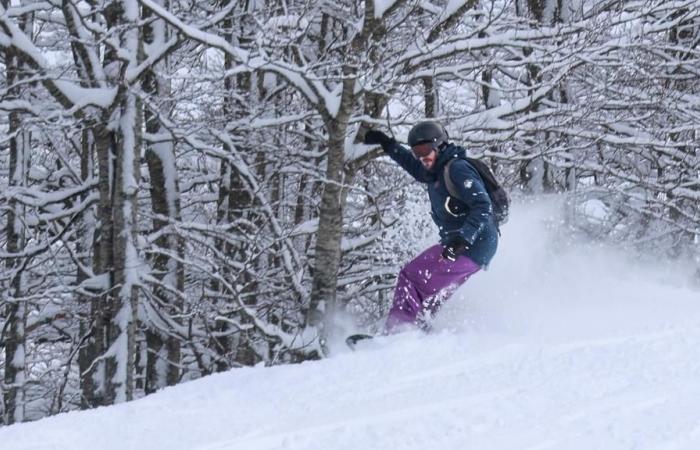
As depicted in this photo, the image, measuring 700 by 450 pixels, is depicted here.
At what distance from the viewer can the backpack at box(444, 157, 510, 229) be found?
649 cm

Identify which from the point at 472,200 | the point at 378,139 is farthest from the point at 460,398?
the point at 378,139

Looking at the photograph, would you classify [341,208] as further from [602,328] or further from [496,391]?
[496,391]

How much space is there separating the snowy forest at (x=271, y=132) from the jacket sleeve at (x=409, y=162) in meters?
0.48

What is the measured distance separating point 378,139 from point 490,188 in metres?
1.33

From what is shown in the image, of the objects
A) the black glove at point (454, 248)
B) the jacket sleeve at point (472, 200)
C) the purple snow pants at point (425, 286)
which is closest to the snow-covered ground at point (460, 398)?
the purple snow pants at point (425, 286)

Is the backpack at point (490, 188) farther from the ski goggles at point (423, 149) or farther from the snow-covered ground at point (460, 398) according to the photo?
the snow-covered ground at point (460, 398)

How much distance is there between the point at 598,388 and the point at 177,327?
6823 millimetres

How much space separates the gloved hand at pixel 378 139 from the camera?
742cm

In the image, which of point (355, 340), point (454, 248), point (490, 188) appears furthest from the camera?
point (490, 188)

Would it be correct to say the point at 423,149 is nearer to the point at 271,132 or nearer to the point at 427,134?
the point at 427,134

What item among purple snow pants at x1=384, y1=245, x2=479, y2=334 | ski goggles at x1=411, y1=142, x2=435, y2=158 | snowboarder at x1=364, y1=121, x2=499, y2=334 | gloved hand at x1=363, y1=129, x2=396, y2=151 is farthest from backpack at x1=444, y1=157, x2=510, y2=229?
gloved hand at x1=363, y1=129, x2=396, y2=151

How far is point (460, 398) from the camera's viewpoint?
439 centimetres

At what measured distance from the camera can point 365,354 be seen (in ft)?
18.3

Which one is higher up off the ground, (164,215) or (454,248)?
(454,248)
